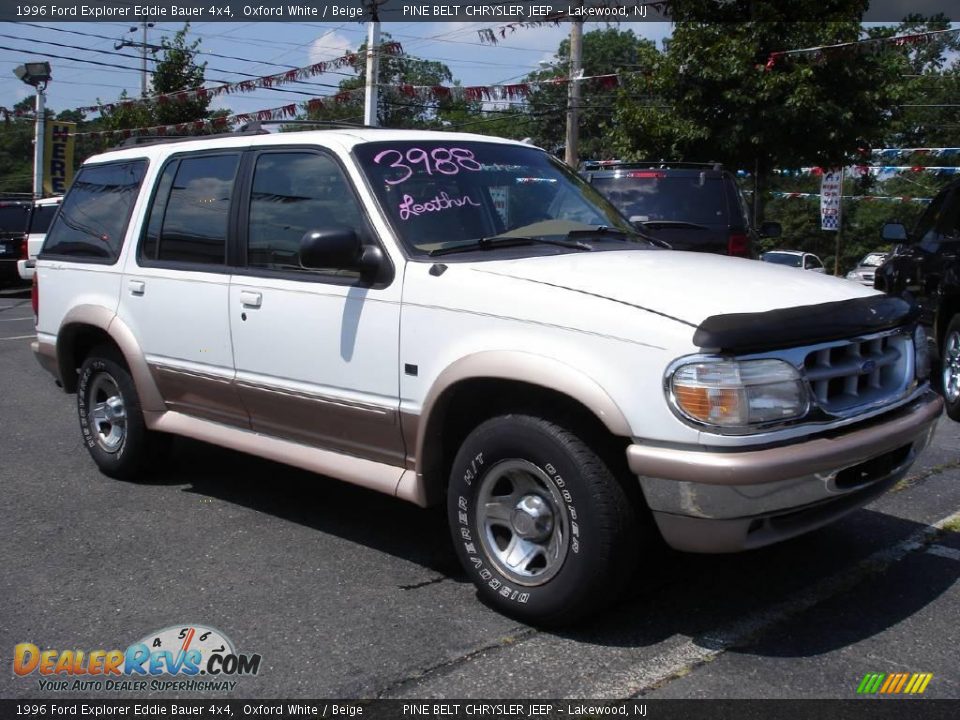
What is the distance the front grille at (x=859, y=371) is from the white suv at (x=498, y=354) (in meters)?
0.01

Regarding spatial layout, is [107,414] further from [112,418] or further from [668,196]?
[668,196]

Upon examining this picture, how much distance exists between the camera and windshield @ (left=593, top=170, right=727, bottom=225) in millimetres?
10180

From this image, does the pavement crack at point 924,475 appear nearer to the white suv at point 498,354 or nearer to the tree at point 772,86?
the white suv at point 498,354

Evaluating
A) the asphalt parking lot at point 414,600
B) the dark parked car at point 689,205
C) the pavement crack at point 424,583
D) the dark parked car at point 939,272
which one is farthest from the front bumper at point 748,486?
the dark parked car at point 689,205

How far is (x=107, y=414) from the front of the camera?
586 cm

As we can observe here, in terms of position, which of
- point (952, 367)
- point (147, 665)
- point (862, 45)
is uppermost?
point (862, 45)

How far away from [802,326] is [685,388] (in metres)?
0.51

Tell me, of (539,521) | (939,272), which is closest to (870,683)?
(539,521)

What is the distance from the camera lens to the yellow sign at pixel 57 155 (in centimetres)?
3062

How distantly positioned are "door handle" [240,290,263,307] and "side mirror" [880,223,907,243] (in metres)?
6.51

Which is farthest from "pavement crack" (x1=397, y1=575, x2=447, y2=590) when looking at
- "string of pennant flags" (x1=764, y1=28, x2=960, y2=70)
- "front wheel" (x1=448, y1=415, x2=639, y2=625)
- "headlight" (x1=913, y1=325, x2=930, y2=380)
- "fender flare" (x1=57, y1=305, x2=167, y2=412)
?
"string of pennant flags" (x1=764, y1=28, x2=960, y2=70)

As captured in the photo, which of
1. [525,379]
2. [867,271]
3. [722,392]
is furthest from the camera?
[867,271]

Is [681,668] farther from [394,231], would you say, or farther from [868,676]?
[394,231]

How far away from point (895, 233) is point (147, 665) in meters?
7.83
